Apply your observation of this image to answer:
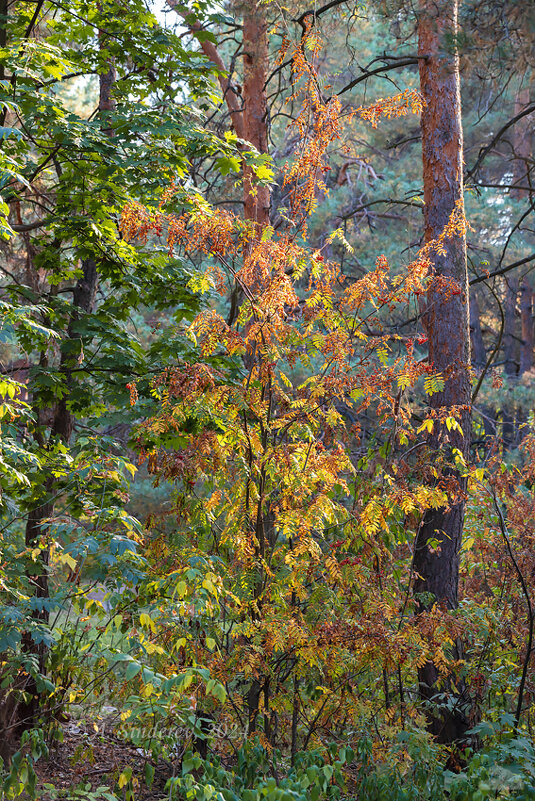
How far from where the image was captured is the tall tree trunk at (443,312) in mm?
5820

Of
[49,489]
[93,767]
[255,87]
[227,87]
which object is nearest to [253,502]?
[49,489]

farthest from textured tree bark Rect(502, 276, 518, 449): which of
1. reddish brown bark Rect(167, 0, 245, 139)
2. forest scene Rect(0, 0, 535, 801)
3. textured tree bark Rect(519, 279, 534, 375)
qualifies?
forest scene Rect(0, 0, 535, 801)

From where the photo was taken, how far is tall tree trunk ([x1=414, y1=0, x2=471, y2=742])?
229 inches

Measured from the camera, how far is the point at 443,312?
623 centimetres

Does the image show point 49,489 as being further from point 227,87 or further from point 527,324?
point 527,324

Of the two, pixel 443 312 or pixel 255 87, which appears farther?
pixel 255 87

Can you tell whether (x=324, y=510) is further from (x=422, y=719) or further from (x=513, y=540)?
(x=513, y=540)

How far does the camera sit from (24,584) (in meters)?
4.98

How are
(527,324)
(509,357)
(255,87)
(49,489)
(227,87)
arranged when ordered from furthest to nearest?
(509,357), (527,324), (227,87), (255,87), (49,489)

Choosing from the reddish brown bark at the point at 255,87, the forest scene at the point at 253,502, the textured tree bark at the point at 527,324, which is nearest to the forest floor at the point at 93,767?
the forest scene at the point at 253,502

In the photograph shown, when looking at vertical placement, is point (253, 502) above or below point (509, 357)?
below

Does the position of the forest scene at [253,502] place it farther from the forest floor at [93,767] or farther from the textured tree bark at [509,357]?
the textured tree bark at [509,357]

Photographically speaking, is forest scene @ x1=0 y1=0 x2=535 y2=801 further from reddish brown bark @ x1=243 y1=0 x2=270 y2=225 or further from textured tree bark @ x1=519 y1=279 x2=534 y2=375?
textured tree bark @ x1=519 y1=279 x2=534 y2=375

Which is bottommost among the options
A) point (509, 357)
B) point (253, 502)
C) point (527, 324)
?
point (253, 502)
